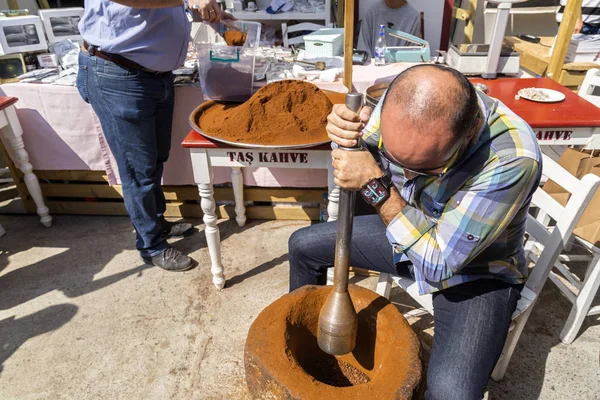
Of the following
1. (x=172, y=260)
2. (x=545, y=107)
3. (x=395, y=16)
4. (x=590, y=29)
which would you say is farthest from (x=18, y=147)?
(x=590, y=29)

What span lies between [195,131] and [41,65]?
5.27 ft

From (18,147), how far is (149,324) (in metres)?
1.47

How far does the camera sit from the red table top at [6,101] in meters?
2.49

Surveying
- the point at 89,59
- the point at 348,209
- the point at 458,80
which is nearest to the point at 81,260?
the point at 89,59

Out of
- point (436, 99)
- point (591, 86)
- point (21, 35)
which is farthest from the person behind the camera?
point (21, 35)

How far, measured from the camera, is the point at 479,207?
3.93ft

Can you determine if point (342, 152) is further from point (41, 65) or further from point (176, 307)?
point (41, 65)

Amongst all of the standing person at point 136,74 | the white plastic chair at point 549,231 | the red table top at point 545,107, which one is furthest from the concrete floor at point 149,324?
the red table top at point 545,107

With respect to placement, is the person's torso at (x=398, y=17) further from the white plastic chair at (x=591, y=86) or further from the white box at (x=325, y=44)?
the white plastic chair at (x=591, y=86)

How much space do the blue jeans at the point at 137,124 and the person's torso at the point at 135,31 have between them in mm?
90

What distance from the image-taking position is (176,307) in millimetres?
2340

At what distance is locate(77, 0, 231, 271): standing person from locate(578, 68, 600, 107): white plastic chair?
2050 mm

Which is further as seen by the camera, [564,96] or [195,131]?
[564,96]

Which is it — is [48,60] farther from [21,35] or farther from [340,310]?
[340,310]
